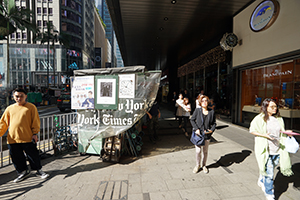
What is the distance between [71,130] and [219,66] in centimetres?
928

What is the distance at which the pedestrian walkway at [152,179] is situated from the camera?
2906 mm

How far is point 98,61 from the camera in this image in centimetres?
2841

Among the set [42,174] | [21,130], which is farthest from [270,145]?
[21,130]

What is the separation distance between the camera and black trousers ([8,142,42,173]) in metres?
3.41

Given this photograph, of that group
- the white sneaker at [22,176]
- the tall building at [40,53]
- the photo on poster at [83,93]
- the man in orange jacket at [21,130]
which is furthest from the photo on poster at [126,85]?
the tall building at [40,53]

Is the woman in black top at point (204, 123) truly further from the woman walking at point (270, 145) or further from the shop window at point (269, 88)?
the shop window at point (269, 88)

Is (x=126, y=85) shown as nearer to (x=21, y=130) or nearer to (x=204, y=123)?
(x=204, y=123)

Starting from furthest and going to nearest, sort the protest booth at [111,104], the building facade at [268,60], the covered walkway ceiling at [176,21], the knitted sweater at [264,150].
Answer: the covered walkway ceiling at [176,21]
the building facade at [268,60]
the protest booth at [111,104]
the knitted sweater at [264,150]

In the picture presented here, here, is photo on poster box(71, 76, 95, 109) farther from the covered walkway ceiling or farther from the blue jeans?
the covered walkway ceiling

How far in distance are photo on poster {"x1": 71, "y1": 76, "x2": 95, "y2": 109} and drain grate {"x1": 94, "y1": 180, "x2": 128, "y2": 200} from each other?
209 cm

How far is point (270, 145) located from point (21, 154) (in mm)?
4933

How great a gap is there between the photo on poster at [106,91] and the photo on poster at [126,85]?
5.3 inches

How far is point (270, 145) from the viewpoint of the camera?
271 cm

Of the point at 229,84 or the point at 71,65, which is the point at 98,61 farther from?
the point at 229,84
